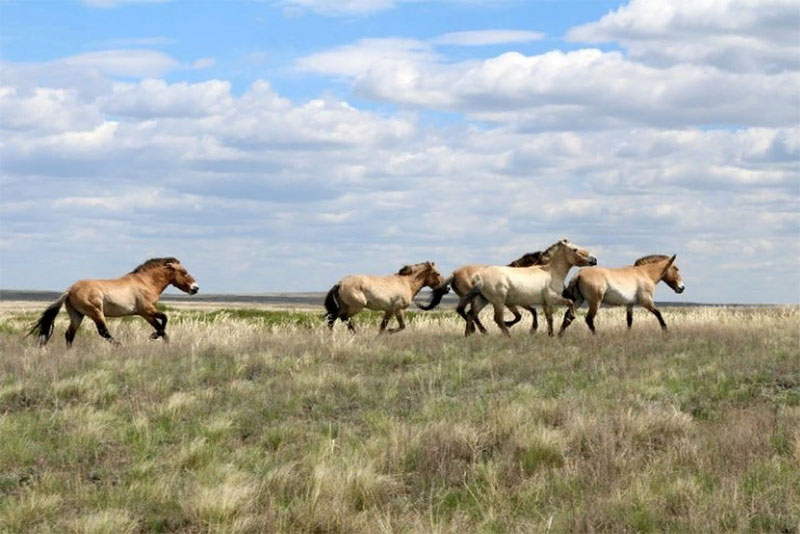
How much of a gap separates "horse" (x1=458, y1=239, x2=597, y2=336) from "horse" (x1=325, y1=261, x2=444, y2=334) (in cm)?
211

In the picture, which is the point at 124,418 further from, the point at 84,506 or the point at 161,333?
the point at 161,333

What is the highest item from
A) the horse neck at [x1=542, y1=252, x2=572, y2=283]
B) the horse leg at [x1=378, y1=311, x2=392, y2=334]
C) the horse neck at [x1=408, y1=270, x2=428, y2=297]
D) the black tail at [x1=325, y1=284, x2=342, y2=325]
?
the horse neck at [x1=542, y1=252, x2=572, y2=283]

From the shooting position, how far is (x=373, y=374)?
15.7 meters

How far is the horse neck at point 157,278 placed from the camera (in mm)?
21062

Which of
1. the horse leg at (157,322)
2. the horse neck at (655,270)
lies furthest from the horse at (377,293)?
the horse neck at (655,270)

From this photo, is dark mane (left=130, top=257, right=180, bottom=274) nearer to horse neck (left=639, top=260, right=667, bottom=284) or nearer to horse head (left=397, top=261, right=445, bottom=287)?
horse head (left=397, top=261, right=445, bottom=287)

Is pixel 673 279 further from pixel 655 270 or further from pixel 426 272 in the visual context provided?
pixel 426 272

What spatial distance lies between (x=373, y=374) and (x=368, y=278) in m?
7.64

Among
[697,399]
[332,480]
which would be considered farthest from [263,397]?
[697,399]

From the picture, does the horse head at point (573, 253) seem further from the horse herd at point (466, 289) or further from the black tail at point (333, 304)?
the black tail at point (333, 304)

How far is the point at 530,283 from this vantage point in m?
21.4

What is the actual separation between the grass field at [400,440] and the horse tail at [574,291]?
4524 mm

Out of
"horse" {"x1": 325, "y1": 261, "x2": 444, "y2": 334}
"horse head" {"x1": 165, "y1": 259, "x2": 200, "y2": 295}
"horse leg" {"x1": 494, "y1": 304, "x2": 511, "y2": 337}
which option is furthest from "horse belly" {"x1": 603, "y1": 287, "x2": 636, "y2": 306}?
"horse head" {"x1": 165, "y1": 259, "x2": 200, "y2": 295}

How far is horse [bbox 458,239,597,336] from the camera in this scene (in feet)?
70.0
